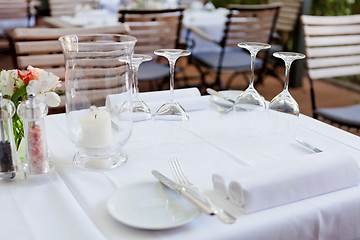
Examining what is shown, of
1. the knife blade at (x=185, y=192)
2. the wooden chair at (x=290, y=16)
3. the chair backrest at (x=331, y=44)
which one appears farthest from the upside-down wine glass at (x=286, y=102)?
the wooden chair at (x=290, y=16)

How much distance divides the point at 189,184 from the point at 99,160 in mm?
247

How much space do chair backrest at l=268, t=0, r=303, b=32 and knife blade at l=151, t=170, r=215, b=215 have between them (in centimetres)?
391

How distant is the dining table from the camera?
2.70 ft

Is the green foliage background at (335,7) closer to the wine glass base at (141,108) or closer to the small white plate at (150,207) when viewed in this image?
the wine glass base at (141,108)

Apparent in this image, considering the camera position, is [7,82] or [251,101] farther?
[251,101]

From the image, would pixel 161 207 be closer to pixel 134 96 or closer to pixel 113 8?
pixel 134 96

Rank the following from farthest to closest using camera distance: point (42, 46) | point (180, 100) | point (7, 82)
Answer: point (42, 46)
point (180, 100)
point (7, 82)

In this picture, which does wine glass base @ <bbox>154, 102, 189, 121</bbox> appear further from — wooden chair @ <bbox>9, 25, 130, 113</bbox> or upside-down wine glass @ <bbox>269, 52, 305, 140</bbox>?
wooden chair @ <bbox>9, 25, 130, 113</bbox>

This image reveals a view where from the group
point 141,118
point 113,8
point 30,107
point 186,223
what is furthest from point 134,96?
point 113,8

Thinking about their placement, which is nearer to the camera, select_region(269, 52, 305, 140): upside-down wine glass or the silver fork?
the silver fork

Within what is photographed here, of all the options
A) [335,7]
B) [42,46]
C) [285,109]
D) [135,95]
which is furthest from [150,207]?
[335,7]

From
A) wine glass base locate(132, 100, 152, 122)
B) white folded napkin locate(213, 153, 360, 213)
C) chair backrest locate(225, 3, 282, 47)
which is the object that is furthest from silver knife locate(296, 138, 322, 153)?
chair backrest locate(225, 3, 282, 47)

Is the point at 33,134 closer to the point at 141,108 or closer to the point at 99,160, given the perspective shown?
the point at 99,160

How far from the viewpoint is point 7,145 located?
1.01 meters
